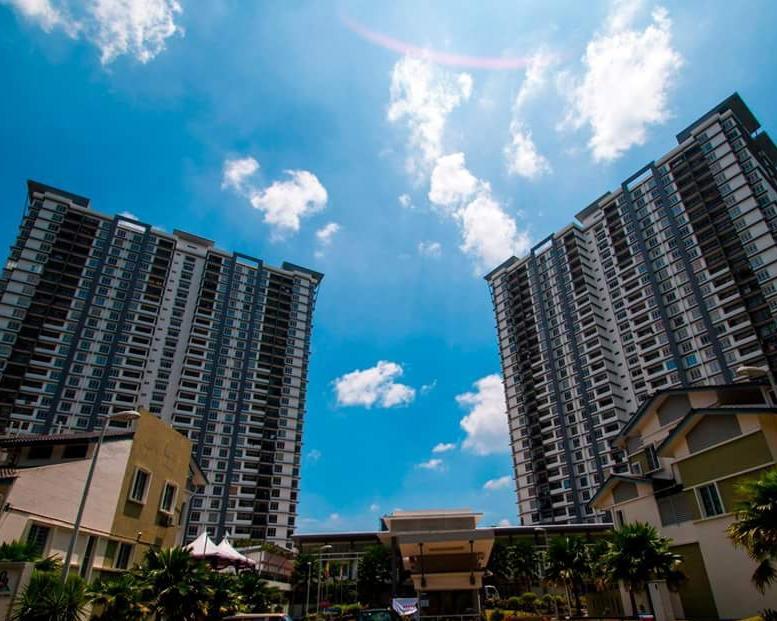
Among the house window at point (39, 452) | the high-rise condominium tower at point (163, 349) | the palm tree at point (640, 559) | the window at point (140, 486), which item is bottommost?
the palm tree at point (640, 559)

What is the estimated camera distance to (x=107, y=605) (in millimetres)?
18516

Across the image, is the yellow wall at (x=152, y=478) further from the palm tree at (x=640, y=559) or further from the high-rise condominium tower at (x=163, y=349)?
the high-rise condominium tower at (x=163, y=349)

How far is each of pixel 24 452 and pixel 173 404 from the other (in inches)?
2922

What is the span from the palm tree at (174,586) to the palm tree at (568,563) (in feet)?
84.8

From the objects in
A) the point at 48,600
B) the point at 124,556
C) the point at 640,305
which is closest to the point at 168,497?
the point at 124,556

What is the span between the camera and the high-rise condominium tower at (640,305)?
257 ft

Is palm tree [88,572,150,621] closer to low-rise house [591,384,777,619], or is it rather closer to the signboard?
the signboard

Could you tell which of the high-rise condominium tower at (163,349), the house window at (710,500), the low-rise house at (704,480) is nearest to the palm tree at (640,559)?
the low-rise house at (704,480)

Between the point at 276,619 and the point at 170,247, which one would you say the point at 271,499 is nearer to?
the point at 170,247

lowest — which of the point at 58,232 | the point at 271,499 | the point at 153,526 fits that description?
the point at 153,526

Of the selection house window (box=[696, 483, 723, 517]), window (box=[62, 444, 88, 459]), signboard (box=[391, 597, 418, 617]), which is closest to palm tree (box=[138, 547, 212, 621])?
window (box=[62, 444, 88, 459])

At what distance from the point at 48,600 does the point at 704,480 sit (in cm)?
3093

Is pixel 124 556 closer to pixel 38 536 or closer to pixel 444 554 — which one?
pixel 38 536

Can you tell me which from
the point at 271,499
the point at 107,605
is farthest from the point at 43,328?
the point at 107,605
